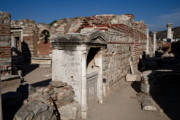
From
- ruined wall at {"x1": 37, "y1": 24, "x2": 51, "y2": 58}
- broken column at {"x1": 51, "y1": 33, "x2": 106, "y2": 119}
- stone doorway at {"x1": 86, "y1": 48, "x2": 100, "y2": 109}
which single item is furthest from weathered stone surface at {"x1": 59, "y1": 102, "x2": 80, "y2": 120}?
ruined wall at {"x1": 37, "y1": 24, "x2": 51, "y2": 58}

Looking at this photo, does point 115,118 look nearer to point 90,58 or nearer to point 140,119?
point 140,119

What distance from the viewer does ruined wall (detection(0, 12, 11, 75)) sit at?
256 inches

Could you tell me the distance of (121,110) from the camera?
4941 mm

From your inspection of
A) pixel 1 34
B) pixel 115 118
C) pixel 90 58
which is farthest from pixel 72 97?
pixel 1 34

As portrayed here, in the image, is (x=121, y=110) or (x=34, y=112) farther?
(x=121, y=110)

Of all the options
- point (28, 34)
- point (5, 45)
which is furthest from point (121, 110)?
point (28, 34)

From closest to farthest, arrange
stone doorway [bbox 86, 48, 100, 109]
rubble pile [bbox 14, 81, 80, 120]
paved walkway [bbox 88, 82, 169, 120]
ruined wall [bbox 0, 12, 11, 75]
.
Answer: rubble pile [bbox 14, 81, 80, 120] → paved walkway [bbox 88, 82, 169, 120] → stone doorway [bbox 86, 48, 100, 109] → ruined wall [bbox 0, 12, 11, 75]

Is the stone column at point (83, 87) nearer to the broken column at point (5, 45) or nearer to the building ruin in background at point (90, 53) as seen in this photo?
the building ruin in background at point (90, 53)

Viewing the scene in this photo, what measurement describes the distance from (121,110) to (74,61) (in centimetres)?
243

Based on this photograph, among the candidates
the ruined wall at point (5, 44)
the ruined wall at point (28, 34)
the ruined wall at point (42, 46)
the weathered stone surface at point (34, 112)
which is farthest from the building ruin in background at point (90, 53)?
the ruined wall at point (42, 46)

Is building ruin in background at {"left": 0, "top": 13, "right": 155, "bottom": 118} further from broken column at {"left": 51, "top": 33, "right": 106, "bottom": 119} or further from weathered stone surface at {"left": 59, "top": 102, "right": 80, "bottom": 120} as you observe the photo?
weathered stone surface at {"left": 59, "top": 102, "right": 80, "bottom": 120}

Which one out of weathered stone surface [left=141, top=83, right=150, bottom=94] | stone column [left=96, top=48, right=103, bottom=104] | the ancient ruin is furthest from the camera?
weathered stone surface [left=141, top=83, right=150, bottom=94]

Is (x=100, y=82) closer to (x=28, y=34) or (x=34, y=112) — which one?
(x=34, y=112)

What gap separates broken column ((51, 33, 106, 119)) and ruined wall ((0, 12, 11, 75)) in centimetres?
345
